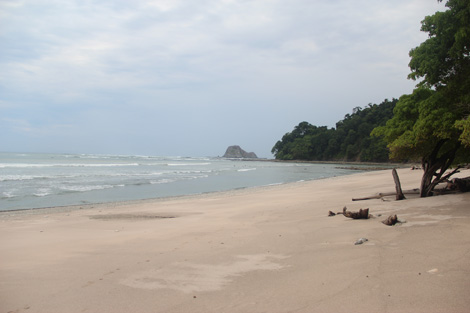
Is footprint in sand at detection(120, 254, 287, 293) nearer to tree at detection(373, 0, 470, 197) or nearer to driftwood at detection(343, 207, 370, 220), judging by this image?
driftwood at detection(343, 207, 370, 220)

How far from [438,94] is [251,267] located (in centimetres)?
861

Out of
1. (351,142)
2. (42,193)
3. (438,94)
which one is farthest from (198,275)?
(351,142)

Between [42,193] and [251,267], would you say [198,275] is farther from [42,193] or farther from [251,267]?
[42,193]

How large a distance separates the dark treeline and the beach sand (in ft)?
289

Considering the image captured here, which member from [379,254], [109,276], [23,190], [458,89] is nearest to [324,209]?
[458,89]

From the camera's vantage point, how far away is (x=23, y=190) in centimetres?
2206

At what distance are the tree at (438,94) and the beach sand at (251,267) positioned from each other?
2.25 meters

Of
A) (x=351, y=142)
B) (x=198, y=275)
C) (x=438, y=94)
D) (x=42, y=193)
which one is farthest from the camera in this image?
(x=351, y=142)

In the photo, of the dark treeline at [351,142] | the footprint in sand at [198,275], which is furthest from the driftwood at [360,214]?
the dark treeline at [351,142]

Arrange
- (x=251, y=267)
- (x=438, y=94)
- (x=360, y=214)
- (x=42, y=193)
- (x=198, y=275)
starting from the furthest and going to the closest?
1. (x=42, y=193)
2. (x=438, y=94)
3. (x=360, y=214)
4. (x=251, y=267)
5. (x=198, y=275)

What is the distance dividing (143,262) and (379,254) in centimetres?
363

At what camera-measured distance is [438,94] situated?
10469 mm

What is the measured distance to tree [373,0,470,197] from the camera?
30.9 feet

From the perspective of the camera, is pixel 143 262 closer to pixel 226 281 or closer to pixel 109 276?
pixel 109 276
